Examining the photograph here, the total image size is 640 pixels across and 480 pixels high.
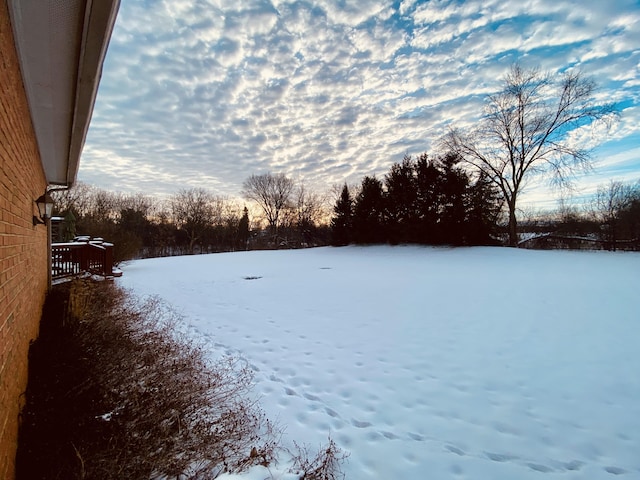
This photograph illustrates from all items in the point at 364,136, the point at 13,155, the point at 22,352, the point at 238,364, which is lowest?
the point at 238,364

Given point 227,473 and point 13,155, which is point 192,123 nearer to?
point 13,155

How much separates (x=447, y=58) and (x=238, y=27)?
5998 mm

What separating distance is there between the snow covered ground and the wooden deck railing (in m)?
2.52

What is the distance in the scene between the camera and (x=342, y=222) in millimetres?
26312

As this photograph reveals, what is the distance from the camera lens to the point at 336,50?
7922 mm

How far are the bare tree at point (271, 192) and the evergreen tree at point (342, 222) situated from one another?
1111 cm

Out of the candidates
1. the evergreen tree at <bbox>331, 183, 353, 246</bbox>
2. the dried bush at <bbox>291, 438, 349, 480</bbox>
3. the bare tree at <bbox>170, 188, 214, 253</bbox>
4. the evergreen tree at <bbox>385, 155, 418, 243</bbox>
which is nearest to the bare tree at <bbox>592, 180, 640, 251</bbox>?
the evergreen tree at <bbox>385, 155, 418, 243</bbox>

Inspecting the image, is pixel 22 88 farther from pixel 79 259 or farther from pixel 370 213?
pixel 370 213

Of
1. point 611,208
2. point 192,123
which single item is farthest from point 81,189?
point 611,208

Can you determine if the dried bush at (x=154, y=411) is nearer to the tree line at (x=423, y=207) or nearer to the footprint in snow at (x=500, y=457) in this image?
the footprint in snow at (x=500, y=457)

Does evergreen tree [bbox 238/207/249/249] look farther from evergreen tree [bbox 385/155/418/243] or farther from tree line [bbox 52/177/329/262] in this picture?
evergreen tree [bbox 385/155/418/243]

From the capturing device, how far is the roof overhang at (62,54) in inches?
64.2

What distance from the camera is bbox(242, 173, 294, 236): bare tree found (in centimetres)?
3572

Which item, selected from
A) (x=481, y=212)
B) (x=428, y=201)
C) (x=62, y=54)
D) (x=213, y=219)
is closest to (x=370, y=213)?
(x=428, y=201)
